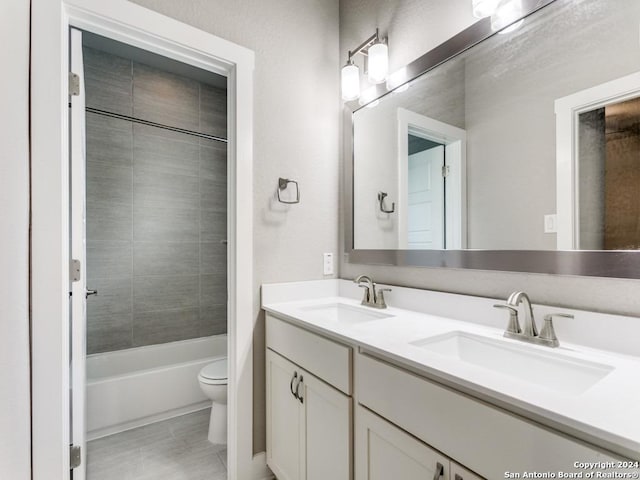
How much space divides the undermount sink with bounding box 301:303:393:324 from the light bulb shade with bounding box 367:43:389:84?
1171 millimetres

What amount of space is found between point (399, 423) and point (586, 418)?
46 cm

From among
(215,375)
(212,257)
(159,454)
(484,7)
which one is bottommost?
(159,454)

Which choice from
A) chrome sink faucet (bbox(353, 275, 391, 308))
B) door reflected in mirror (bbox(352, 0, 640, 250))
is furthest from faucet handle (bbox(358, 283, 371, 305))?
door reflected in mirror (bbox(352, 0, 640, 250))

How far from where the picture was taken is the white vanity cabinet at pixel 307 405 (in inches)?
44.0

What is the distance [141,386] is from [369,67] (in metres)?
2.43

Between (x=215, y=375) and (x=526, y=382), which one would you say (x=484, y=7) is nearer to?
(x=526, y=382)

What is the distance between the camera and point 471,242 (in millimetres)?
1308

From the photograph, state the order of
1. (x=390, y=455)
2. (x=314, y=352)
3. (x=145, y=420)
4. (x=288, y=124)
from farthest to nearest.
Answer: (x=145, y=420), (x=288, y=124), (x=314, y=352), (x=390, y=455)

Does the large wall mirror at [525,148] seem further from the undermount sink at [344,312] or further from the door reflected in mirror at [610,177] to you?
the undermount sink at [344,312]

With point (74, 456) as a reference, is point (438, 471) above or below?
above

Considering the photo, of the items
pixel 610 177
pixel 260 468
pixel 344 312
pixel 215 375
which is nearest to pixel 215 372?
pixel 215 375

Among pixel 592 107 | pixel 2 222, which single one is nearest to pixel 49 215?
pixel 2 222

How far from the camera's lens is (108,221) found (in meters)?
2.38

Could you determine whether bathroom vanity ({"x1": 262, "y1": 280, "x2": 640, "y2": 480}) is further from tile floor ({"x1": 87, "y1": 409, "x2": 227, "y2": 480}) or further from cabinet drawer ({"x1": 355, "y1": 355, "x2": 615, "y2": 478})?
tile floor ({"x1": 87, "y1": 409, "x2": 227, "y2": 480})
